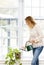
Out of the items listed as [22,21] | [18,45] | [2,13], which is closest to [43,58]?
[18,45]

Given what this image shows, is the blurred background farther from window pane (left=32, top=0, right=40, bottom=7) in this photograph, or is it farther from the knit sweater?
the knit sweater

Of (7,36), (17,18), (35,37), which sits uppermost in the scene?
(17,18)

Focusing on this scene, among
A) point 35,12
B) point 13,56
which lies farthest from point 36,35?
point 35,12

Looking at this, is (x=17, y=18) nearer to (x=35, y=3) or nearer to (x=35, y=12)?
(x=35, y=12)

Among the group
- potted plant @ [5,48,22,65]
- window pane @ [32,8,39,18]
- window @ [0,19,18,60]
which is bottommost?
potted plant @ [5,48,22,65]

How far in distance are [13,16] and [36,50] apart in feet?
4.38

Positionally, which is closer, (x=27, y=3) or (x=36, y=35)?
(x=36, y=35)

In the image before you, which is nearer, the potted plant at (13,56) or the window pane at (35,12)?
the potted plant at (13,56)

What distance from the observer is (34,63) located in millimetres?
4590

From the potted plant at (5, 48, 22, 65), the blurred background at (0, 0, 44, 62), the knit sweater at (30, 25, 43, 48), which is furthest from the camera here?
the blurred background at (0, 0, 44, 62)

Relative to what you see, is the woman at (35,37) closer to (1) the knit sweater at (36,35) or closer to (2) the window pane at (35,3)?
(1) the knit sweater at (36,35)

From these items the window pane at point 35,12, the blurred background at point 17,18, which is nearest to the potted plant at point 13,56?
the blurred background at point 17,18

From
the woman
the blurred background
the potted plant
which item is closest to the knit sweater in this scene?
the woman

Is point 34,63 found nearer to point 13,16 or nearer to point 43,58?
point 43,58
